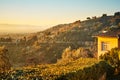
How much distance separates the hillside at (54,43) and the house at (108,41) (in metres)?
26.7

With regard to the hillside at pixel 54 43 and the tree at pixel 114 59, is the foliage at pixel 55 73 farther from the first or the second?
the hillside at pixel 54 43

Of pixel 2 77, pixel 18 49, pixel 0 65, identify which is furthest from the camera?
pixel 18 49

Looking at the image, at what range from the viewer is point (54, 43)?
104312 mm

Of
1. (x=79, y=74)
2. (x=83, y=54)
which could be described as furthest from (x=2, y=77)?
(x=83, y=54)

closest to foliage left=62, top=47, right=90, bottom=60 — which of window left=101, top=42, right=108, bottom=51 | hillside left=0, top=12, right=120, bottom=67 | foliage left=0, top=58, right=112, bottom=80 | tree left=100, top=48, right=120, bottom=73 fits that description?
hillside left=0, top=12, right=120, bottom=67

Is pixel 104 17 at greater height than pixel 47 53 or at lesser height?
greater

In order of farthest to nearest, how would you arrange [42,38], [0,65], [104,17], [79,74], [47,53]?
[104,17], [42,38], [47,53], [0,65], [79,74]

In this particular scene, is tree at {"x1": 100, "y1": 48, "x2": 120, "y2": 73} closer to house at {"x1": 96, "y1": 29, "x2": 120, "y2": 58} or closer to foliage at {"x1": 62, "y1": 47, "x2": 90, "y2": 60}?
house at {"x1": 96, "y1": 29, "x2": 120, "y2": 58}

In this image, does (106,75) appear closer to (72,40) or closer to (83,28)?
(72,40)

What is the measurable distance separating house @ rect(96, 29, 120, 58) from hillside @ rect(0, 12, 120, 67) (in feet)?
87.5

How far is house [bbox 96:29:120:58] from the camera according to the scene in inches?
1524

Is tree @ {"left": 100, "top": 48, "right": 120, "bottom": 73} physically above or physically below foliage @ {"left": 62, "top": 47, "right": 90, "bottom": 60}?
above

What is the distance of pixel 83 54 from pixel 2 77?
49166mm

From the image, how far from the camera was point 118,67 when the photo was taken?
28500 millimetres
